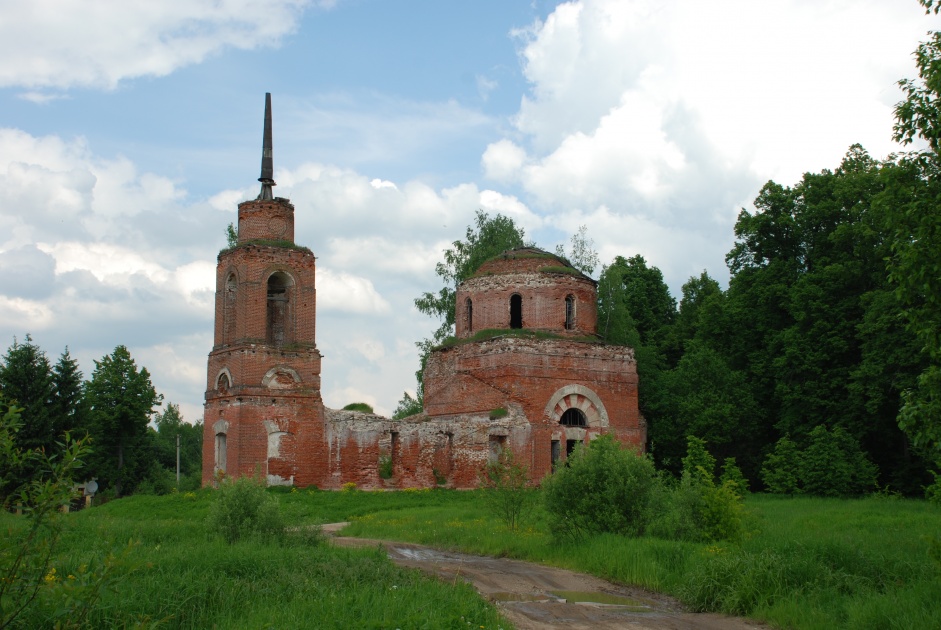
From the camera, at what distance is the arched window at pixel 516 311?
31.4 metres

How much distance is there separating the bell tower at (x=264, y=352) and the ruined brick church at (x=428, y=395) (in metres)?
0.03

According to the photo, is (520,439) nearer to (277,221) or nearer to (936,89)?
(277,221)

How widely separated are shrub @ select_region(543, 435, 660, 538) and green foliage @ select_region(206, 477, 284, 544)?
457 centimetres

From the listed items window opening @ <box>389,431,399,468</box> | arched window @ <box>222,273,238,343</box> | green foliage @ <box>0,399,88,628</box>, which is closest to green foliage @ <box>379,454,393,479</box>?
window opening @ <box>389,431,399,468</box>

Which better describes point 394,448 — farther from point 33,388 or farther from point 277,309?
point 33,388

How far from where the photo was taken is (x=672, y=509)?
14914 millimetres

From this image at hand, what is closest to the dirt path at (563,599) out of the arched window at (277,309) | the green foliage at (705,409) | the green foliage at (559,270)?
the arched window at (277,309)

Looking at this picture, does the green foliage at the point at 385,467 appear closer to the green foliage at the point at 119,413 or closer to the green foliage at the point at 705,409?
the green foliage at the point at 705,409

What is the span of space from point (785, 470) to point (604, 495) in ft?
47.3

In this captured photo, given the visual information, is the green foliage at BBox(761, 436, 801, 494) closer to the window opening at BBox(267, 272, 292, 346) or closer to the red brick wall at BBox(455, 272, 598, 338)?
the red brick wall at BBox(455, 272, 598, 338)

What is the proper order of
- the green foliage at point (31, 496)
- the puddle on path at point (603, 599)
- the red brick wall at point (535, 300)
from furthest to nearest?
the red brick wall at point (535, 300) → the puddle on path at point (603, 599) → the green foliage at point (31, 496)

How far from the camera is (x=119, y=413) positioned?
3519 cm

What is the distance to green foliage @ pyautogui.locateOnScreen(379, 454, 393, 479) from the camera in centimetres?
2753

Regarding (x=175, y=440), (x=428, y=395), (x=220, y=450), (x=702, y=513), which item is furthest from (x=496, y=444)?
(x=175, y=440)
